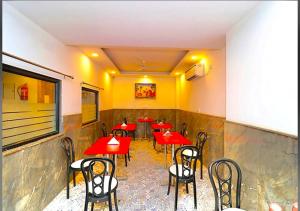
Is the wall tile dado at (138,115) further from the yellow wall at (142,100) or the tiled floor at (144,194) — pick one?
the tiled floor at (144,194)

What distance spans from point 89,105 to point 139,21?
3.05 m

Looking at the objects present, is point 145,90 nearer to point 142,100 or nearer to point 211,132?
point 142,100

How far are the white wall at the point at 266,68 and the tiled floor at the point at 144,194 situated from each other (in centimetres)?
132

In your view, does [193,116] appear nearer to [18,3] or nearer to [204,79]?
[204,79]

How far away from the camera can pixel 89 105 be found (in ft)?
15.0

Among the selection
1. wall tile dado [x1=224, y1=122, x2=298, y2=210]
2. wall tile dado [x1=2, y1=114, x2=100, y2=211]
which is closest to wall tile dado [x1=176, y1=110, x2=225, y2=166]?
wall tile dado [x1=224, y1=122, x2=298, y2=210]

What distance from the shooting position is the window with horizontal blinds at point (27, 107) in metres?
1.85

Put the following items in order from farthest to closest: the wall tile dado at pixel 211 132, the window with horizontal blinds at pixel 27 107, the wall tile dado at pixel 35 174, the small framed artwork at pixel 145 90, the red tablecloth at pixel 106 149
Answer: the small framed artwork at pixel 145 90, the wall tile dado at pixel 211 132, the red tablecloth at pixel 106 149, the window with horizontal blinds at pixel 27 107, the wall tile dado at pixel 35 174

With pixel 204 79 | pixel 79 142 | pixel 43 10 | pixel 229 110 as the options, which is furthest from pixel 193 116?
pixel 43 10

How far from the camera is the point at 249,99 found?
190 cm

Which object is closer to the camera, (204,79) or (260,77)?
(260,77)

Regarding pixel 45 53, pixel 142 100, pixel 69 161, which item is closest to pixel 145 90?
pixel 142 100

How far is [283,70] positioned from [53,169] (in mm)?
2969

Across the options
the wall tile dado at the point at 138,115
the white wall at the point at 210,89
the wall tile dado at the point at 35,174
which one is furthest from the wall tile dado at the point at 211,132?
the wall tile dado at the point at 35,174
